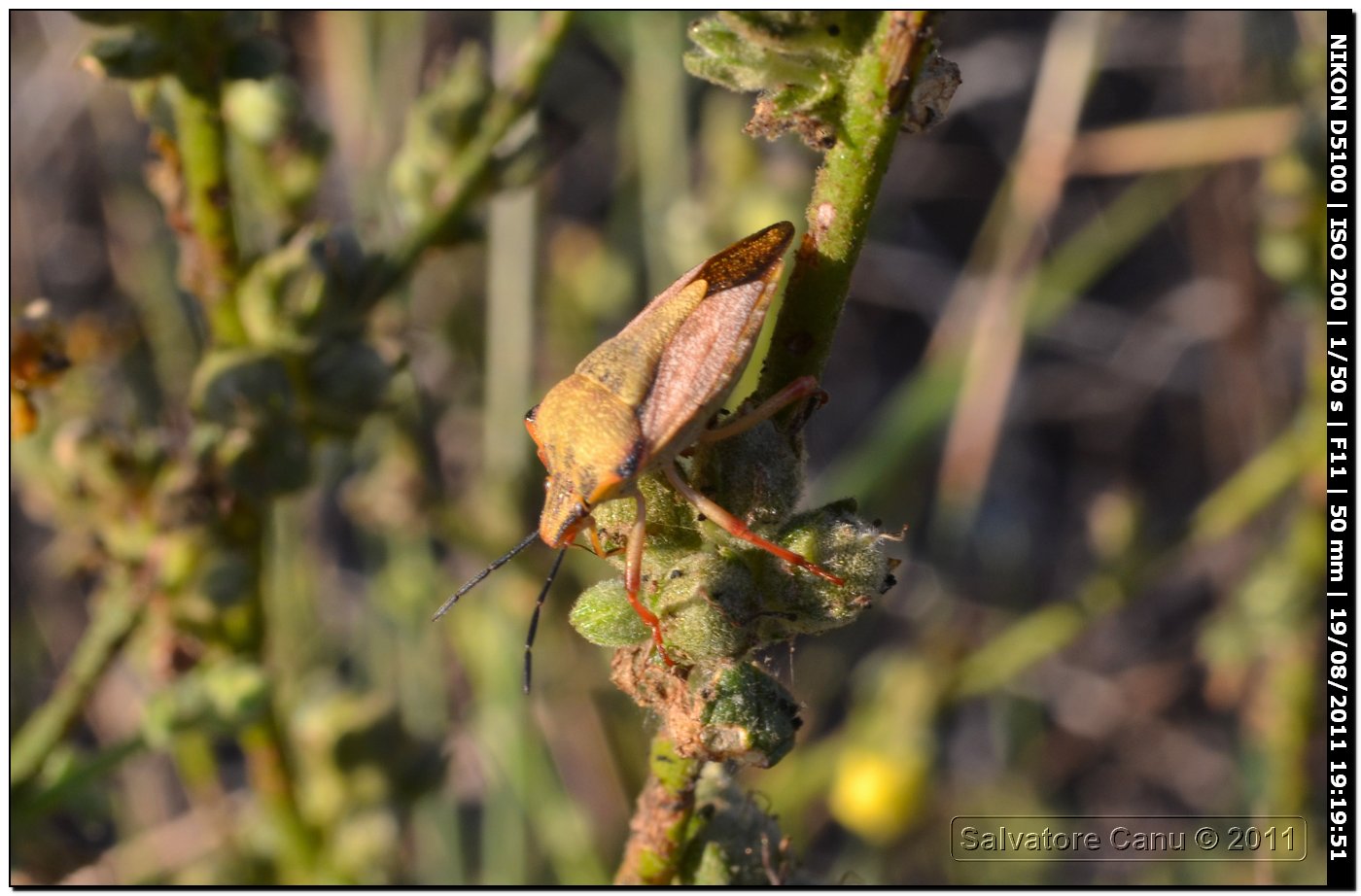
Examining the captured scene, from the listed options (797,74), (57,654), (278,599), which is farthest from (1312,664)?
(57,654)

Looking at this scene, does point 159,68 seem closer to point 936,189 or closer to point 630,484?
point 630,484

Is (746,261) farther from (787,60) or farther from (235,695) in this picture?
(235,695)

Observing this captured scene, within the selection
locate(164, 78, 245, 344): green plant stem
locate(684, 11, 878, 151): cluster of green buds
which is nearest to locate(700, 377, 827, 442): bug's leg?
locate(684, 11, 878, 151): cluster of green buds

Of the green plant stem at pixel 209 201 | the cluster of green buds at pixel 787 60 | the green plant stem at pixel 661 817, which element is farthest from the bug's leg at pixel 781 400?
the green plant stem at pixel 209 201

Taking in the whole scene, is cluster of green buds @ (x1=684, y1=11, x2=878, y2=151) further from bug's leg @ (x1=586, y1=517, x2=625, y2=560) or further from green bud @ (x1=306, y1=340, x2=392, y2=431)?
green bud @ (x1=306, y1=340, x2=392, y2=431)

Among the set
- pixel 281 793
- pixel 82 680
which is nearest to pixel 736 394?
pixel 281 793

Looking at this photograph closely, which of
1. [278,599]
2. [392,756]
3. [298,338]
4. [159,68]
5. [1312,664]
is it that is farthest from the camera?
[278,599]

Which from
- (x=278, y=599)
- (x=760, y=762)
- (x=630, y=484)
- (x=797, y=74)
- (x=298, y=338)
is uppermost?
(x=797, y=74)
